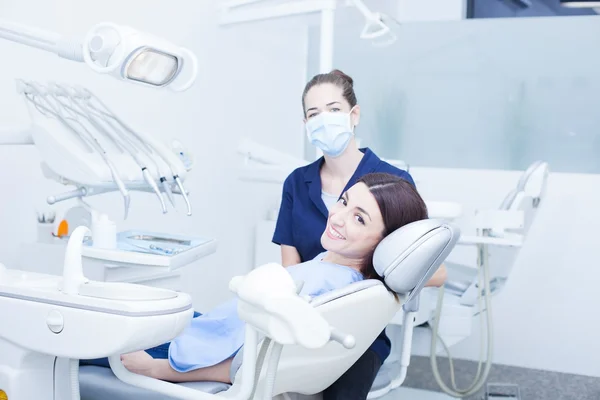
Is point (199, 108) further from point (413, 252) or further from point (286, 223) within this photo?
point (413, 252)

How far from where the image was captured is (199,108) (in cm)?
275

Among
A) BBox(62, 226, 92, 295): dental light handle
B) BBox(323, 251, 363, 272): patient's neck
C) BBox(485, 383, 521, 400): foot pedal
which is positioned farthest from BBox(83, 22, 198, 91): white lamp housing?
BBox(485, 383, 521, 400): foot pedal

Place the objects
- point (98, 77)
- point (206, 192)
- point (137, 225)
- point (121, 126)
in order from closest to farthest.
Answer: point (121, 126) → point (98, 77) → point (137, 225) → point (206, 192)

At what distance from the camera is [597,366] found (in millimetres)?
3193

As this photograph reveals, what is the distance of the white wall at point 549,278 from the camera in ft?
10.4

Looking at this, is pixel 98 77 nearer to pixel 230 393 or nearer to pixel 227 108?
pixel 227 108

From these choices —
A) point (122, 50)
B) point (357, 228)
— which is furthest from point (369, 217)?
point (122, 50)

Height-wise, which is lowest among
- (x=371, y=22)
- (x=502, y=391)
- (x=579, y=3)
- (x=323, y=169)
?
(x=502, y=391)

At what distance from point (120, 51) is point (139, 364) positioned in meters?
0.59

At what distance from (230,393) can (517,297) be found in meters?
2.34

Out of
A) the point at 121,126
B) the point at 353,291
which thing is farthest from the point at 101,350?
the point at 121,126

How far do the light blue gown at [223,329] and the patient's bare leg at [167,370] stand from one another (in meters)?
0.01

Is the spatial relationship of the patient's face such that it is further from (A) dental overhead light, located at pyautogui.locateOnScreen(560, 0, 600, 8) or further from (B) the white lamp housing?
(A) dental overhead light, located at pyautogui.locateOnScreen(560, 0, 600, 8)

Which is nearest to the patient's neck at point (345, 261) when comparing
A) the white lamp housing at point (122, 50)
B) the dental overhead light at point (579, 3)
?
the white lamp housing at point (122, 50)
